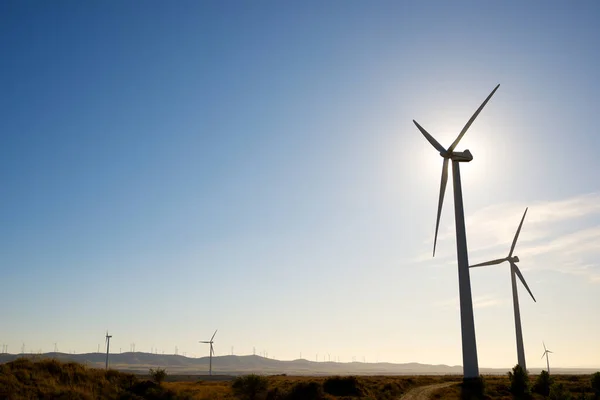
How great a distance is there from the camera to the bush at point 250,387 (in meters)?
59.4

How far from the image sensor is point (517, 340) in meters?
90.2

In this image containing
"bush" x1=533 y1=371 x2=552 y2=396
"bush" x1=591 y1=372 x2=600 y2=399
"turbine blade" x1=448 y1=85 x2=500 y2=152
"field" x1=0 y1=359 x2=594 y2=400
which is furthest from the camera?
"turbine blade" x1=448 y1=85 x2=500 y2=152

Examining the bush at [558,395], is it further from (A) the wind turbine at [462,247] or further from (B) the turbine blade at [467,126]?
(B) the turbine blade at [467,126]

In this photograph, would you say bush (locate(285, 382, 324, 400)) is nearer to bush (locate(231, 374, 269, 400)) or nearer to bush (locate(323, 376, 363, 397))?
bush (locate(323, 376, 363, 397))

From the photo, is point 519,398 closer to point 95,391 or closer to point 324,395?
point 324,395

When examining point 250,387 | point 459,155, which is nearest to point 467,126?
point 459,155

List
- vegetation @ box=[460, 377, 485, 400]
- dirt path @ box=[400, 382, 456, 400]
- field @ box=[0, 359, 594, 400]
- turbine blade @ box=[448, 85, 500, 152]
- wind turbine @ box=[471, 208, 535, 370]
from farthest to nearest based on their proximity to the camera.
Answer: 1. wind turbine @ box=[471, 208, 535, 370]
2. turbine blade @ box=[448, 85, 500, 152]
3. dirt path @ box=[400, 382, 456, 400]
4. vegetation @ box=[460, 377, 485, 400]
5. field @ box=[0, 359, 594, 400]

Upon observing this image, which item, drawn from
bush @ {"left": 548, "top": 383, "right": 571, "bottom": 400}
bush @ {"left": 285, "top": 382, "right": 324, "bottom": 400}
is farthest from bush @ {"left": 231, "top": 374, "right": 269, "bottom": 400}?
bush @ {"left": 548, "top": 383, "right": 571, "bottom": 400}

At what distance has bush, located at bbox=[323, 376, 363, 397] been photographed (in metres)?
Result: 60.8

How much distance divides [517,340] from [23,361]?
81174mm

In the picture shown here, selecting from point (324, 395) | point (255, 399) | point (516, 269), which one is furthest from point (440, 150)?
point (255, 399)

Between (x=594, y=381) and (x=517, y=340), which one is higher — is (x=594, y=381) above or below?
below

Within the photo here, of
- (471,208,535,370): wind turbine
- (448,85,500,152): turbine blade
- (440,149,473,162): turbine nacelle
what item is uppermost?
(448,85,500,152): turbine blade

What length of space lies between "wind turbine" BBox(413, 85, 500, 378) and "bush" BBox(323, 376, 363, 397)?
15269mm
